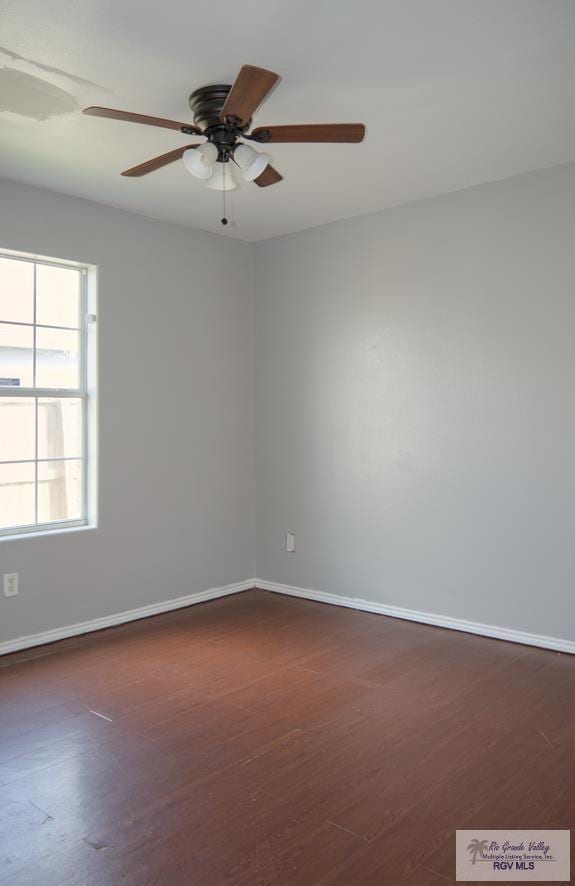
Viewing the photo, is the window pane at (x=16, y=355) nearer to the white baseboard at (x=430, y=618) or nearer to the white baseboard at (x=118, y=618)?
the white baseboard at (x=118, y=618)

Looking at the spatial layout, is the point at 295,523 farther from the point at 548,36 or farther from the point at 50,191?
the point at 548,36

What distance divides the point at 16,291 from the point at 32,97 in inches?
51.9

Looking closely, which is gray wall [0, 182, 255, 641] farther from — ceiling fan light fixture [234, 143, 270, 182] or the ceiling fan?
ceiling fan light fixture [234, 143, 270, 182]

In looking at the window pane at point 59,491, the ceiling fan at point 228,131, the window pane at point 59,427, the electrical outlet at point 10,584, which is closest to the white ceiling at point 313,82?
the ceiling fan at point 228,131

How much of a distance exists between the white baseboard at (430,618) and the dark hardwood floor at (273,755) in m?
0.09

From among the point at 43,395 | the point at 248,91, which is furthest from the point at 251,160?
the point at 43,395

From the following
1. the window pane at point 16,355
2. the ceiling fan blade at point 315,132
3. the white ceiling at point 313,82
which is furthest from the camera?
the window pane at point 16,355

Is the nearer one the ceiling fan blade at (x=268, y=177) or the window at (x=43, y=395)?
the ceiling fan blade at (x=268, y=177)

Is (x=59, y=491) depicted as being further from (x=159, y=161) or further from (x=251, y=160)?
(x=251, y=160)

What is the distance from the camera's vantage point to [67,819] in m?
2.15


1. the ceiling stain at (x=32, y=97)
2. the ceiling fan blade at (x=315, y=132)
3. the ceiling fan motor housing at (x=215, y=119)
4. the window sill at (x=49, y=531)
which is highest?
the ceiling stain at (x=32, y=97)

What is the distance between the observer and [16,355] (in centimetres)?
380

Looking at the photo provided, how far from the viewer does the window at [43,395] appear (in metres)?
3.78

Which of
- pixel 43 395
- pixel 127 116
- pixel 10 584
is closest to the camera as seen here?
pixel 127 116
